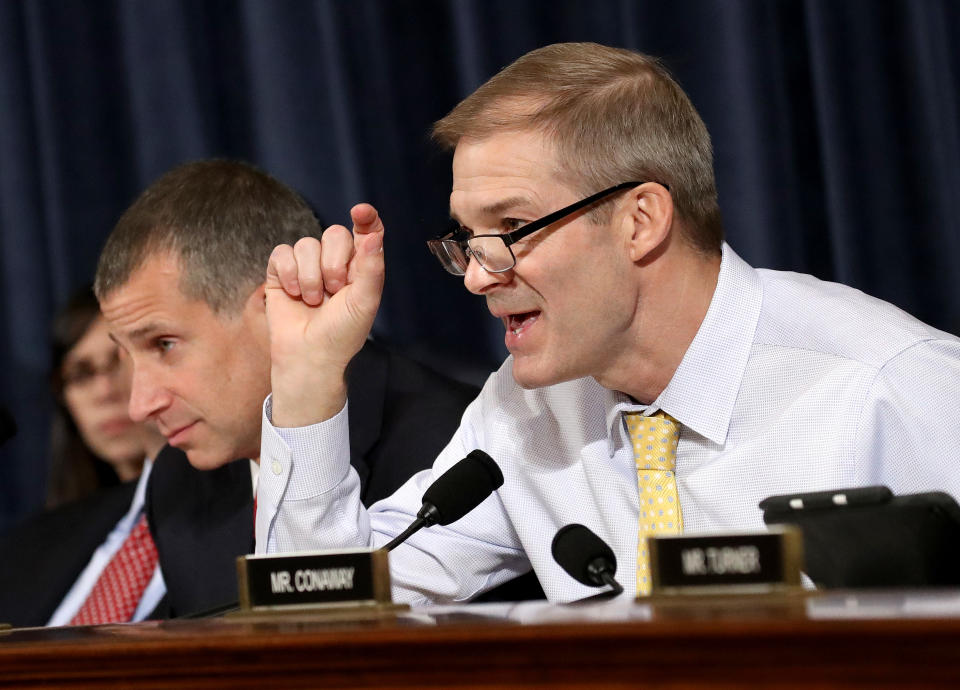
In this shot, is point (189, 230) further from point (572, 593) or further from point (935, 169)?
point (935, 169)

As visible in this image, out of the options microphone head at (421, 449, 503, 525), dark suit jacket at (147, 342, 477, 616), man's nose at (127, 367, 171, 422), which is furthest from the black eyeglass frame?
man's nose at (127, 367, 171, 422)

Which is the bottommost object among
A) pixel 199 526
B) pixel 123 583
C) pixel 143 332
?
pixel 123 583

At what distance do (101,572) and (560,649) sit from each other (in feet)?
6.15

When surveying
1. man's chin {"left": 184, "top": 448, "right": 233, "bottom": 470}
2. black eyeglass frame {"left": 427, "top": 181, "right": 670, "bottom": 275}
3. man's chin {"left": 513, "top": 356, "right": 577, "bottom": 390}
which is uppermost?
black eyeglass frame {"left": 427, "top": 181, "right": 670, "bottom": 275}

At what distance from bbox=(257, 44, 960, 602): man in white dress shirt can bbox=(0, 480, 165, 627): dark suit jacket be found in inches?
33.9

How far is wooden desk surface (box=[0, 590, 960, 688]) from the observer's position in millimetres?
780

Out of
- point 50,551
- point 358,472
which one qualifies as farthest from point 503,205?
point 50,551

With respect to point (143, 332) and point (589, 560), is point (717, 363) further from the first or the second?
point (143, 332)

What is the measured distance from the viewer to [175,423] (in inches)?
86.2

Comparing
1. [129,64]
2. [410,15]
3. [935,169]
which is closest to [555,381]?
[935,169]

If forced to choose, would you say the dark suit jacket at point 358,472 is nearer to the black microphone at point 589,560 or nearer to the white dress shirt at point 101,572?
the white dress shirt at point 101,572

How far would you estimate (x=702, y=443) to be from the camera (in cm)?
160

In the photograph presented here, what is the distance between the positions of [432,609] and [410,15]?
1897mm

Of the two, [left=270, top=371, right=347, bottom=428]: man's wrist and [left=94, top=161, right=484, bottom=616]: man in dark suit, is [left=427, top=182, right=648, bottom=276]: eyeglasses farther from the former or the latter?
[left=94, top=161, right=484, bottom=616]: man in dark suit
